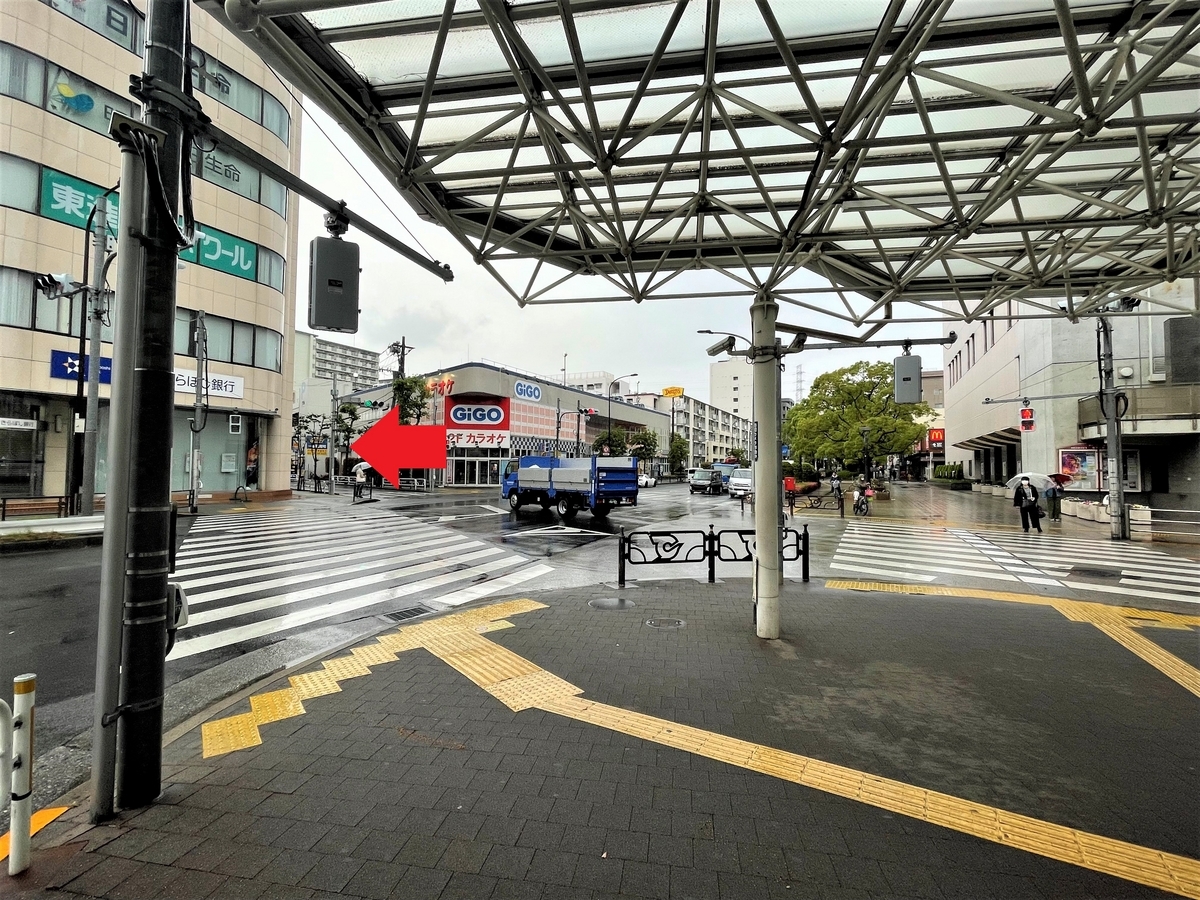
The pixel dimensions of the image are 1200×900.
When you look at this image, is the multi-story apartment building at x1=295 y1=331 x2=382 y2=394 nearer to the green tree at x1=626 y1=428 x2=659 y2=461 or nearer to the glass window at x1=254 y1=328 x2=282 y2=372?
the green tree at x1=626 y1=428 x2=659 y2=461

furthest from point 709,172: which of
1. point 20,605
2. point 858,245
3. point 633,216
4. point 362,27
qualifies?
point 20,605

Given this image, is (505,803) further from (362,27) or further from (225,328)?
(225,328)

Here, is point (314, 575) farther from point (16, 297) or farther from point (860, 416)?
point (860, 416)

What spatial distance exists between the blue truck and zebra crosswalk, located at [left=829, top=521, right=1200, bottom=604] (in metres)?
8.08

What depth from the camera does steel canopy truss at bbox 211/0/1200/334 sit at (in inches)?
145

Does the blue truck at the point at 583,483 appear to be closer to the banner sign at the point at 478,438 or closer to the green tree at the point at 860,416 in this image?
the green tree at the point at 860,416

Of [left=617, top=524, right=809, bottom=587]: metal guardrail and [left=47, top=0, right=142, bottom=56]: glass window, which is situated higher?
[left=47, top=0, right=142, bottom=56]: glass window

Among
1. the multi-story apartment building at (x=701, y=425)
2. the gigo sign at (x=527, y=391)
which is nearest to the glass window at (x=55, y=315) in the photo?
the gigo sign at (x=527, y=391)

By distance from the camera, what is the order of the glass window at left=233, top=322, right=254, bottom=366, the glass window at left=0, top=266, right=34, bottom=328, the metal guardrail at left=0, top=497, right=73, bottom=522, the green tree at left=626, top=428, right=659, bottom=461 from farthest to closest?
1. the green tree at left=626, top=428, right=659, bottom=461
2. the glass window at left=233, top=322, right=254, bottom=366
3. the glass window at left=0, top=266, right=34, bottom=328
4. the metal guardrail at left=0, top=497, right=73, bottom=522

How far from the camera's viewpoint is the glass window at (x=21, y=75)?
64.7 ft

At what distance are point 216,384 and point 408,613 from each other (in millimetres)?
25274

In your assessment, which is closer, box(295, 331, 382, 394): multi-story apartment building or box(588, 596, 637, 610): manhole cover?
box(588, 596, 637, 610): manhole cover

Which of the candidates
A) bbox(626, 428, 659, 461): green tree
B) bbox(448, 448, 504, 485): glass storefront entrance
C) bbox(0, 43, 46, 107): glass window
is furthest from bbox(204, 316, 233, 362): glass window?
bbox(626, 428, 659, 461): green tree

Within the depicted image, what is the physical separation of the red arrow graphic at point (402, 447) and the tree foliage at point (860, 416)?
30.6 meters
